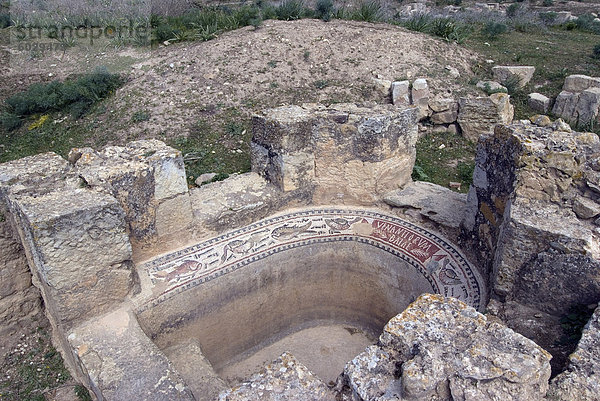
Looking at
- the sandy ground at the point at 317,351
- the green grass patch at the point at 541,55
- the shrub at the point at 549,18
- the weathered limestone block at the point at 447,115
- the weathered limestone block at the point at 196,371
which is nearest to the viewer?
the weathered limestone block at the point at 196,371

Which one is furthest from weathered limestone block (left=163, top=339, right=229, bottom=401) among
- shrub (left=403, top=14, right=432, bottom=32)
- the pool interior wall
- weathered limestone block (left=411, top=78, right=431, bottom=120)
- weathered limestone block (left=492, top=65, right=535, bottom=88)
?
shrub (left=403, top=14, right=432, bottom=32)

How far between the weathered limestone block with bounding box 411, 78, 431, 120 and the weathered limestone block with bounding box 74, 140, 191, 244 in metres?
5.44

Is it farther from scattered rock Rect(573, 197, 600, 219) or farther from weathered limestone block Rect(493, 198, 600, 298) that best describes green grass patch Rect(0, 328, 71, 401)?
scattered rock Rect(573, 197, 600, 219)

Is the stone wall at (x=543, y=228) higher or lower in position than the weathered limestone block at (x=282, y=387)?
higher

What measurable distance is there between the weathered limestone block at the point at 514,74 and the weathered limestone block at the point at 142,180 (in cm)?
755

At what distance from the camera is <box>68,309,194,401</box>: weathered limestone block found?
8.96 feet

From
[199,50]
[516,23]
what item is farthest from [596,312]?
[516,23]

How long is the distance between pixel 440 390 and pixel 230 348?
2.65 meters

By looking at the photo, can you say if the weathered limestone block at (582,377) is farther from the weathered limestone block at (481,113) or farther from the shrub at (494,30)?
the shrub at (494,30)

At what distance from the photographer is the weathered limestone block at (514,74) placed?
8867 millimetres

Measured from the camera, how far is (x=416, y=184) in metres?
5.11

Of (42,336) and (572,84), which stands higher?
(572,84)

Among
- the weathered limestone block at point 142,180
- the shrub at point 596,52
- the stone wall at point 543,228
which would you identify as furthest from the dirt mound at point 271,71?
the stone wall at point 543,228

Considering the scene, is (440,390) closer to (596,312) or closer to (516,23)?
(596,312)
